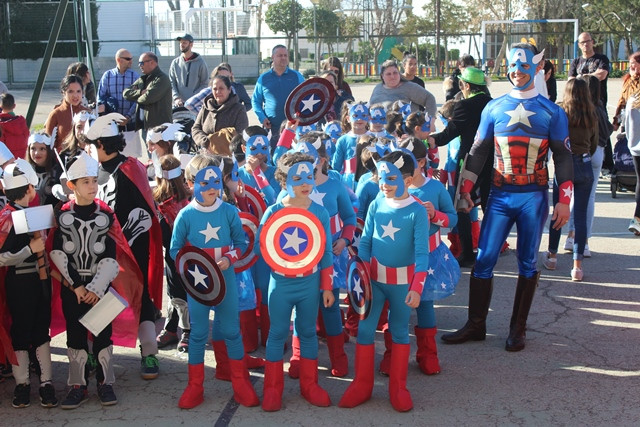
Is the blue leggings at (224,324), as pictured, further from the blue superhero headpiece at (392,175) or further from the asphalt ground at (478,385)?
the blue superhero headpiece at (392,175)

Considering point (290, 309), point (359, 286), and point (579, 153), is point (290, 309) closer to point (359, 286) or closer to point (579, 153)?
point (359, 286)

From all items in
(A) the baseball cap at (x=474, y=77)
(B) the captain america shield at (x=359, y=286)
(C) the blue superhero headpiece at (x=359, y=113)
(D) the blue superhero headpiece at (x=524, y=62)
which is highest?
(D) the blue superhero headpiece at (x=524, y=62)

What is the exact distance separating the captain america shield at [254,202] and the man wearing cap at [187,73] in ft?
16.9

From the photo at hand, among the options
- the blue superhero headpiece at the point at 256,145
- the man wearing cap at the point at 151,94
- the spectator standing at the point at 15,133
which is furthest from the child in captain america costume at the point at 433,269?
the man wearing cap at the point at 151,94

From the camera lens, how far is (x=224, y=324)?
528 cm

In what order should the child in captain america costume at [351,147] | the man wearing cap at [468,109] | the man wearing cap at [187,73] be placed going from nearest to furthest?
the child in captain america costume at [351,147]
the man wearing cap at [468,109]
the man wearing cap at [187,73]

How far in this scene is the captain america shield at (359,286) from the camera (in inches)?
202

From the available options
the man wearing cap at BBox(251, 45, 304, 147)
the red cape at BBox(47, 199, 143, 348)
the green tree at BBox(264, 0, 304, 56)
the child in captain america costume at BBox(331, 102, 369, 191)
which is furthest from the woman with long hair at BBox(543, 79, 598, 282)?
the green tree at BBox(264, 0, 304, 56)

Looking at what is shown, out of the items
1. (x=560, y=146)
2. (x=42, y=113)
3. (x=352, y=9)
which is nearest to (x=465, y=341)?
(x=560, y=146)

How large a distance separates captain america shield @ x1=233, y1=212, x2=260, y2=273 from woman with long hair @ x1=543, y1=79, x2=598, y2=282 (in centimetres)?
306

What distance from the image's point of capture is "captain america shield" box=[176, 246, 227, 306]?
200 inches

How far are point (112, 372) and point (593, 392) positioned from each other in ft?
10.3

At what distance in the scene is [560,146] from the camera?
611 cm

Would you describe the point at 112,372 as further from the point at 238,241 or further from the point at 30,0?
the point at 30,0
